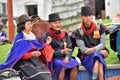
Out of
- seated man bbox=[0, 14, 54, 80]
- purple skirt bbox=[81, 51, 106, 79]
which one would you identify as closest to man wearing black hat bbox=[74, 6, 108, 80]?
purple skirt bbox=[81, 51, 106, 79]

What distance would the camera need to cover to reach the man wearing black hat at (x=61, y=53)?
596cm

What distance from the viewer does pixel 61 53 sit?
5980mm

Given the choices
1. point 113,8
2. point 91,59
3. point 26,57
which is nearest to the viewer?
point 26,57

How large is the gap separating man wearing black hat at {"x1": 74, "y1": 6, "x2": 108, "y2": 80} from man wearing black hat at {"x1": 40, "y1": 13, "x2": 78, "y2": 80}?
9.7 inches

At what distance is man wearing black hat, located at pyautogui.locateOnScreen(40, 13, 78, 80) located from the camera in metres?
5.96

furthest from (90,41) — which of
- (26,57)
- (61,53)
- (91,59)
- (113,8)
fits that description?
(113,8)

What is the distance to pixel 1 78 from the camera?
4.88 m

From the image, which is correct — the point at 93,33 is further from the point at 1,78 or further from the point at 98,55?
the point at 1,78

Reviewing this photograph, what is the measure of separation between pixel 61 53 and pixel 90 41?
61 cm

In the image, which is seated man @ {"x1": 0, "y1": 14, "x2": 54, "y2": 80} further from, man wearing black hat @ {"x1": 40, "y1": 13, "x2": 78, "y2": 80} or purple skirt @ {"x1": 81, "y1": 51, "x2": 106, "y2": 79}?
purple skirt @ {"x1": 81, "y1": 51, "x2": 106, "y2": 79}

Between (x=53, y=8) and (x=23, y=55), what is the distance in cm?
1262

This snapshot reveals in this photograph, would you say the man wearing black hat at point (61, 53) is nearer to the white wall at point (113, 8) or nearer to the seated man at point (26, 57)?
the seated man at point (26, 57)

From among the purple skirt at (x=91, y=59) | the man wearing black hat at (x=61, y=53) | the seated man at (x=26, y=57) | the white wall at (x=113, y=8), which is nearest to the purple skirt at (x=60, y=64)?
the man wearing black hat at (x=61, y=53)

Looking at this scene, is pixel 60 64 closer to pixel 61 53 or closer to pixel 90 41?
pixel 61 53
